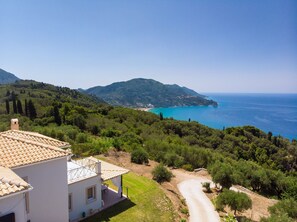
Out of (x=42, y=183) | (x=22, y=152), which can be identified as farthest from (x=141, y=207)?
(x=22, y=152)

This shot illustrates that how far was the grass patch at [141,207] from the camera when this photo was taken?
1641 centimetres

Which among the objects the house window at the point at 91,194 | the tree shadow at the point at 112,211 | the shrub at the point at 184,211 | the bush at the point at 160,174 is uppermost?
the house window at the point at 91,194

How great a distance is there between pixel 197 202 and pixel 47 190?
1421cm

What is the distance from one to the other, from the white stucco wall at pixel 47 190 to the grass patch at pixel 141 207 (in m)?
3.41

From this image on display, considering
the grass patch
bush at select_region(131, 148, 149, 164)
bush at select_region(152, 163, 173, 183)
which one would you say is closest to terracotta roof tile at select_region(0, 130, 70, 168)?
the grass patch

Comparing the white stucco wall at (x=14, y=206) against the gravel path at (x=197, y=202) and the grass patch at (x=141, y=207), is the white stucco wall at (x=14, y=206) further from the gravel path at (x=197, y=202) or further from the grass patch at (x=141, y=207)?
the gravel path at (x=197, y=202)

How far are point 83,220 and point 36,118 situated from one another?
64777 mm

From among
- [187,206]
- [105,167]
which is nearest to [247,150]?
[187,206]

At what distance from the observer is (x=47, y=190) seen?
40.8 feet

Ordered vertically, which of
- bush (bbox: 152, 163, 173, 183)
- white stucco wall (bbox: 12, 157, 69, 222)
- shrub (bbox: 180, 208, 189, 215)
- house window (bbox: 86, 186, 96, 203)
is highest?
white stucco wall (bbox: 12, 157, 69, 222)

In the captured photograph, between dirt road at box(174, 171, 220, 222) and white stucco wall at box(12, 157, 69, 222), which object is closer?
white stucco wall at box(12, 157, 69, 222)

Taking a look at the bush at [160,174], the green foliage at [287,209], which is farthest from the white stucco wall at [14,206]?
the bush at [160,174]

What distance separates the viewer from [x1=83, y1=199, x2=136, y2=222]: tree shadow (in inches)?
627

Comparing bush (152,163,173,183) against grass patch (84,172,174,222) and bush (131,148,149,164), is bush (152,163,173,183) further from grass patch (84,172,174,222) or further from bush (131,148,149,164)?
bush (131,148,149,164)
